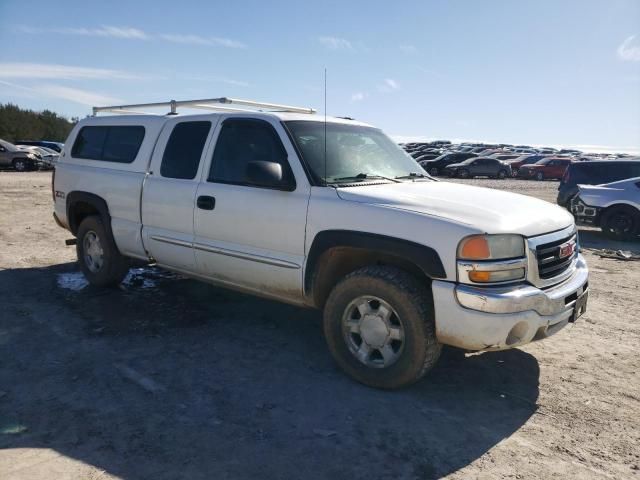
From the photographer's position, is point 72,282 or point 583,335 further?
point 72,282

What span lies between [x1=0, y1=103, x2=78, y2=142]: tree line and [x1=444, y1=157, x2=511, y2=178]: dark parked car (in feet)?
112

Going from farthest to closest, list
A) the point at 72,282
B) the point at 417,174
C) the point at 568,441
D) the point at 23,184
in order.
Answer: the point at 23,184
the point at 72,282
the point at 417,174
the point at 568,441

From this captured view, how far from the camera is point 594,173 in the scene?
12516 mm

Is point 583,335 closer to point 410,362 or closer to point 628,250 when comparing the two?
point 410,362

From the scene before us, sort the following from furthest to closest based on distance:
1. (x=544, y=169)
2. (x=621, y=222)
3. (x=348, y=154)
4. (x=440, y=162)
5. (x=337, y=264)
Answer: (x=440, y=162)
(x=544, y=169)
(x=621, y=222)
(x=348, y=154)
(x=337, y=264)

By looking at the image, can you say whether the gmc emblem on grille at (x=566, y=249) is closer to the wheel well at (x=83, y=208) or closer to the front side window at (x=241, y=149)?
the front side window at (x=241, y=149)

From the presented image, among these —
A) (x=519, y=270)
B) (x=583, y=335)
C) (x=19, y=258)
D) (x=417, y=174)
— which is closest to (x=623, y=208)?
(x=583, y=335)

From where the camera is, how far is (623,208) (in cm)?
1093

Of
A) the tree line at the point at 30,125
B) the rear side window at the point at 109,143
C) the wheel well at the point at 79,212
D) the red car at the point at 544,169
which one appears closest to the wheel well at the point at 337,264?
the rear side window at the point at 109,143

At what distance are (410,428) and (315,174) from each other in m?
1.97

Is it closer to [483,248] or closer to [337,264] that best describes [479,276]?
[483,248]

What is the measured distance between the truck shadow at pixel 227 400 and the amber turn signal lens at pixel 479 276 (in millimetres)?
900

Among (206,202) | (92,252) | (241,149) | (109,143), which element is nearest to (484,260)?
(241,149)

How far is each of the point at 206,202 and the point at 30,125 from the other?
2159 inches
